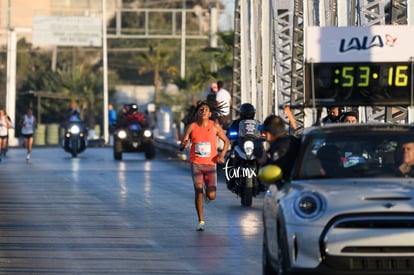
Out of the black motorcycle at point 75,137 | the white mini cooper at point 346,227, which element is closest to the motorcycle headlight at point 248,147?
the white mini cooper at point 346,227

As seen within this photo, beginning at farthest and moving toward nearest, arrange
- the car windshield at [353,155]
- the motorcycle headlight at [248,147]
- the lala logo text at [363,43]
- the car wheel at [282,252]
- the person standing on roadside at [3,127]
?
the person standing on roadside at [3,127], the motorcycle headlight at [248,147], the lala logo text at [363,43], the car windshield at [353,155], the car wheel at [282,252]

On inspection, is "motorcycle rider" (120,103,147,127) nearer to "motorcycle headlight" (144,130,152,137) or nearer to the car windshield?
"motorcycle headlight" (144,130,152,137)

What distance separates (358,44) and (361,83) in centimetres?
46

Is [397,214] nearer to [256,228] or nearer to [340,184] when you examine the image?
[340,184]

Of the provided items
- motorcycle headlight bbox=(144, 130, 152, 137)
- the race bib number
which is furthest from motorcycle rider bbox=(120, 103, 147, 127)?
the race bib number

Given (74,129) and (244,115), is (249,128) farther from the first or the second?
(74,129)

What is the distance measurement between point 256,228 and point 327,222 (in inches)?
316

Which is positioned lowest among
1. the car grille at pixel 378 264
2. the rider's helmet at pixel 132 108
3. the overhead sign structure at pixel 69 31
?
the car grille at pixel 378 264

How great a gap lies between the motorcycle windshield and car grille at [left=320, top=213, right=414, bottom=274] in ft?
40.2

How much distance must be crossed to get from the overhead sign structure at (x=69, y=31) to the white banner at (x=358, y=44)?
62.7 m

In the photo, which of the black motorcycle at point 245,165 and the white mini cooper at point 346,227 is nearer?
the white mini cooper at point 346,227

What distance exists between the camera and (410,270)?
10922mm

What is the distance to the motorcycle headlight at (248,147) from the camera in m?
23.1

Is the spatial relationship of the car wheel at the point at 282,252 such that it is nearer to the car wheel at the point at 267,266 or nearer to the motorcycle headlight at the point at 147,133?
the car wheel at the point at 267,266
